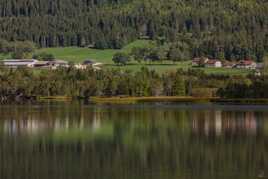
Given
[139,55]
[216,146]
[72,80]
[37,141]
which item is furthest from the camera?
[139,55]

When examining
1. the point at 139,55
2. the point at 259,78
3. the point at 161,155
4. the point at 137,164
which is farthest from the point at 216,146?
the point at 139,55

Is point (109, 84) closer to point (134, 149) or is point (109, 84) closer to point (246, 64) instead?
point (246, 64)

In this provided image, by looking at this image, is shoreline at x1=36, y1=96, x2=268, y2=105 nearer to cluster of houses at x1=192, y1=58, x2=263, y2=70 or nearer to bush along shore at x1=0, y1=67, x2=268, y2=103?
bush along shore at x1=0, y1=67, x2=268, y2=103

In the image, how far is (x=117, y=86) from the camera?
455ft

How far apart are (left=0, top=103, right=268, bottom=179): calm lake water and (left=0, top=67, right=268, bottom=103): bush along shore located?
6651 centimetres

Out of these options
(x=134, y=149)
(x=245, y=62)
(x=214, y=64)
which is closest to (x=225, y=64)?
(x=214, y=64)

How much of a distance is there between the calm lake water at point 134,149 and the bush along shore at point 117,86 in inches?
2619

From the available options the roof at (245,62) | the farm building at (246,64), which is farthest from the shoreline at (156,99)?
the roof at (245,62)

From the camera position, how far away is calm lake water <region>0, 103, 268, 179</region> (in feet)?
116

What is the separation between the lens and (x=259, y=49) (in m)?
196

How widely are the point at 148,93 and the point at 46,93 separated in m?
19.4

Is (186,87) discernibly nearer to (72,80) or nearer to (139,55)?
(72,80)

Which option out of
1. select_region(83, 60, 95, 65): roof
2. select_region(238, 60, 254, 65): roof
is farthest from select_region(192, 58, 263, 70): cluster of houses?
select_region(83, 60, 95, 65): roof

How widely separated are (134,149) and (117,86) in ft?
311
